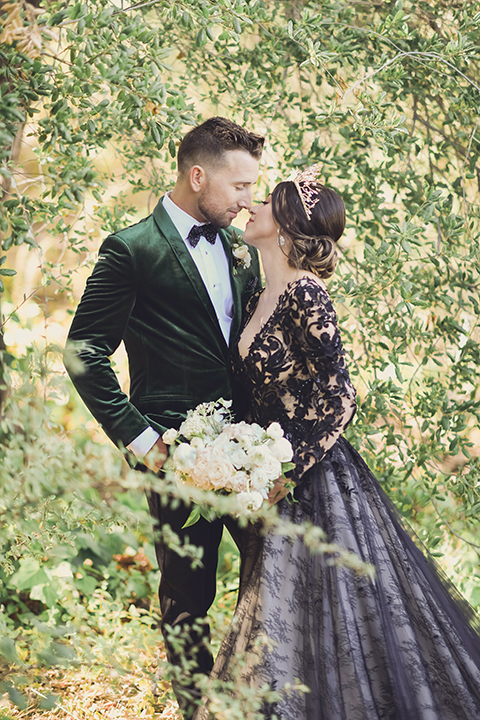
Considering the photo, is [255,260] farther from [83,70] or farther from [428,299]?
[83,70]

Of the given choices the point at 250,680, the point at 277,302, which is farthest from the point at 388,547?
the point at 277,302

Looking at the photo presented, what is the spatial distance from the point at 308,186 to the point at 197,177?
1.35ft

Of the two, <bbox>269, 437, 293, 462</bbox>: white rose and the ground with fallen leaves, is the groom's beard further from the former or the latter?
the ground with fallen leaves

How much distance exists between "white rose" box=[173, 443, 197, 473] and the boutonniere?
85 centimetres

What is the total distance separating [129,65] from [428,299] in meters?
1.72

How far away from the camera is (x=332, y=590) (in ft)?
6.02

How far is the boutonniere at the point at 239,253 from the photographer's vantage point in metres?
2.35

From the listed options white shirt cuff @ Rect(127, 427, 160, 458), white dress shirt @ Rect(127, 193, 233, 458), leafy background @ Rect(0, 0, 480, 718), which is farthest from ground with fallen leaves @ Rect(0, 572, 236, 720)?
white dress shirt @ Rect(127, 193, 233, 458)

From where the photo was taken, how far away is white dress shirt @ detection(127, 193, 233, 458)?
2225 mm

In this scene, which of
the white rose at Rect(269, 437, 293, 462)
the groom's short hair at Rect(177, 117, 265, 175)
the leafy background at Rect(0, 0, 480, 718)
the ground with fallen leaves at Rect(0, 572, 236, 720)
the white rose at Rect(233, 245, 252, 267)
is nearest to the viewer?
the leafy background at Rect(0, 0, 480, 718)

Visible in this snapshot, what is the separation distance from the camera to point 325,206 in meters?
2.13

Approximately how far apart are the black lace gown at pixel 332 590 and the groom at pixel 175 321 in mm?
234

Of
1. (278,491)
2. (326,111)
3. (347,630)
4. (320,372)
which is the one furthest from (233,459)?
(326,111)

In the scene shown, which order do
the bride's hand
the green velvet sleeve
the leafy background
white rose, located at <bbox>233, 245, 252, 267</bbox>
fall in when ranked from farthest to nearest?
white rose, located at <bbox>233, 245, 252, 267</bbox> → the green velvet sleeve → the bride's hand → the leafy background
